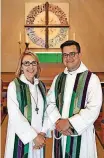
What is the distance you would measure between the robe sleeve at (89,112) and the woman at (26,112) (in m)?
0.23

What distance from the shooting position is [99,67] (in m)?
7.08

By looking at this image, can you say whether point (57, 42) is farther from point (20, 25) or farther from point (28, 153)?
point (28, 153)

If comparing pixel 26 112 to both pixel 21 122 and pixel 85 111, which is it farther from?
pixel 85 111

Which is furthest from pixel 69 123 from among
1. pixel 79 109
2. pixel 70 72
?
pixel 70 72

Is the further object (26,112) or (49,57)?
(49,57)

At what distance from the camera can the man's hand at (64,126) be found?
1.90 meters

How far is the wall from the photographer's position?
6996 millimetres

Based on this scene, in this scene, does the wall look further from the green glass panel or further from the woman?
the woman

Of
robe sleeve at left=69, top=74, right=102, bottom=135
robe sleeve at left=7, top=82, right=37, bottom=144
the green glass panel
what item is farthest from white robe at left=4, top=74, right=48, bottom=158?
the green glass panel

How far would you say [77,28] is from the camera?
700cm

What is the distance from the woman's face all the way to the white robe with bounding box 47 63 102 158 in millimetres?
222

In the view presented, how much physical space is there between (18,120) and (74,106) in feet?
1.31

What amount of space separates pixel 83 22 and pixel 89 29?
23 cm

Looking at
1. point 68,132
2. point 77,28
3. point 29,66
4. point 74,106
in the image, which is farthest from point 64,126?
point 77,28
